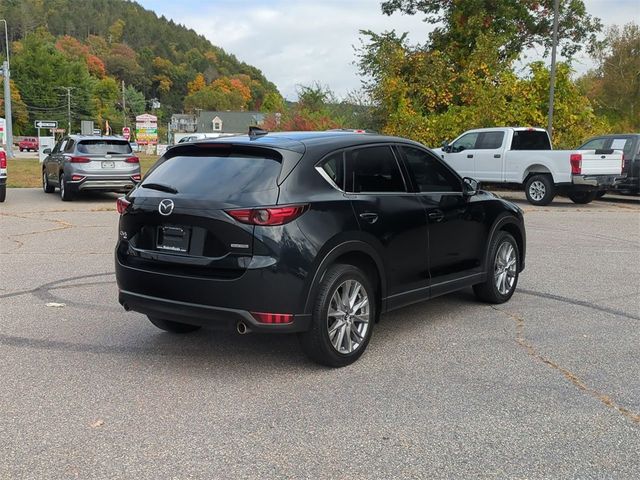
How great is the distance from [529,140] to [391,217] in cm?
1441

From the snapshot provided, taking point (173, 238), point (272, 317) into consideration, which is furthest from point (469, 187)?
point (173, 238)

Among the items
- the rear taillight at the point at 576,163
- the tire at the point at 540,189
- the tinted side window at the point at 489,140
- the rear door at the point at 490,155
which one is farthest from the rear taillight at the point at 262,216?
the tinted side window at the point at 489,140

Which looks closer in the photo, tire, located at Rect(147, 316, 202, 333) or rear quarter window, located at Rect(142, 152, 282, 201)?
rear quarter window, located at Rect(142, 152, 282, 201)

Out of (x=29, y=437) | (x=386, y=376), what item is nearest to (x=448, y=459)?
(x=386, y=376)

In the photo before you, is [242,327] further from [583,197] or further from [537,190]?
[583,197]

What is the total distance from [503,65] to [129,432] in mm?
25856

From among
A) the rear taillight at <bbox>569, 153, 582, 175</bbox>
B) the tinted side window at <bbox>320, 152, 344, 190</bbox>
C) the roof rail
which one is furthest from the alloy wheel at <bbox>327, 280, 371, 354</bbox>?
the rear taillight at <bbox>569, 153, 582, 175</bbox>

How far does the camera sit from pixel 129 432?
3701mm

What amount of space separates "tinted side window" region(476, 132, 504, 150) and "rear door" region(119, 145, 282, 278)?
48.1 feet

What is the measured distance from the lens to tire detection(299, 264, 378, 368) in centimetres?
455

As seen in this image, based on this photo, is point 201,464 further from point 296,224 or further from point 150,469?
point 296,224

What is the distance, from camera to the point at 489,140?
60.8ft

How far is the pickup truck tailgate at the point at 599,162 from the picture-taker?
16.4 m

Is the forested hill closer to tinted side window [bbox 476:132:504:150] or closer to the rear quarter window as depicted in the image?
tinted side window [bbox 476:132:504:150]
